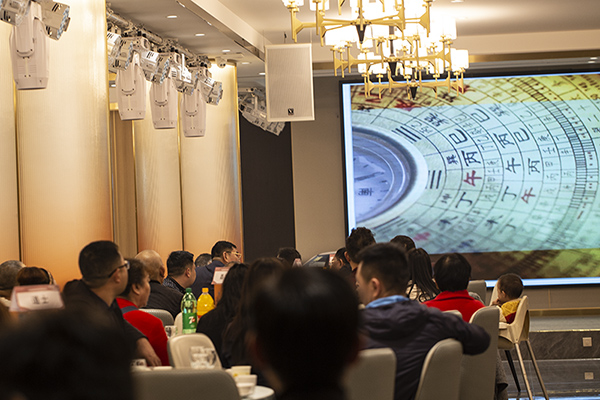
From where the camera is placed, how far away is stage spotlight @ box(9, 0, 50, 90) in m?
4.32

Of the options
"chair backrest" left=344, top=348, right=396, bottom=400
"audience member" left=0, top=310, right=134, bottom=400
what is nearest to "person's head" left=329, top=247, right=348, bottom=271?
"chair backrest" left=344, top=348, right=396, bottom=400

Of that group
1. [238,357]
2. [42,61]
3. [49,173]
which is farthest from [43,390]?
[49,173]

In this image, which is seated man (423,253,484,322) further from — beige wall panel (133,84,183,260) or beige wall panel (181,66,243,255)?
beige wall panel (181,66,243,255)

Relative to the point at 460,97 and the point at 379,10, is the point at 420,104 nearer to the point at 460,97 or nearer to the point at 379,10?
the point at 460,97

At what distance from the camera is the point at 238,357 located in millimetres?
3174

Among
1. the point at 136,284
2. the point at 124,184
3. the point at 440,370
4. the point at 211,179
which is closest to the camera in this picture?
the point at 440,370

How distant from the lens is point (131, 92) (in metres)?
6.11

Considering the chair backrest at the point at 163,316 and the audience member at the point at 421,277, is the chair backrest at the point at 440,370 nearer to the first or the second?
the chair backrest at the point at 163,316

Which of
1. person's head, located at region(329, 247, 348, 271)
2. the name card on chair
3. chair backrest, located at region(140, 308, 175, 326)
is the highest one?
the name card on chair

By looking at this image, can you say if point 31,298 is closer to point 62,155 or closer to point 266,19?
point 62,155

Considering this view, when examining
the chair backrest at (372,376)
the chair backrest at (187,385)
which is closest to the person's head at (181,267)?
the chair backrest at (372,376)

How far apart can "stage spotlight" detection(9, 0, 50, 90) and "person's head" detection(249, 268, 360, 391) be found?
11.4 feet

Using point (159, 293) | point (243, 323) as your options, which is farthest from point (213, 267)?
point (243, 323)

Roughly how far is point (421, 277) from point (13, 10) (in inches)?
114
